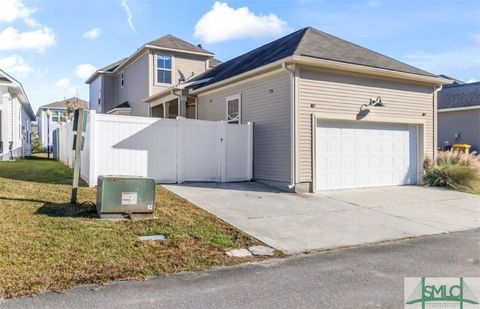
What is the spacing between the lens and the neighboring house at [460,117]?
23.4 metres

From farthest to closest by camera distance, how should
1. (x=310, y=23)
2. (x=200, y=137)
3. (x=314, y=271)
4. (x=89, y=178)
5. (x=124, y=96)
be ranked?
(x=124, y=96)
(x=310, y=23)
(x=200, y=137)
(x=89, y=178)
(x=314, y=271)

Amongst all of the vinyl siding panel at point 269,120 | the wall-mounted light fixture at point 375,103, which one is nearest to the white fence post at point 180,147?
the vinyl siding panel at point 269,120

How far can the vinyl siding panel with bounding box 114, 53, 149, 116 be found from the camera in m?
21.7

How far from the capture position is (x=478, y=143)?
912 inches

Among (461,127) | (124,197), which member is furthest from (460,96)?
(124,197)

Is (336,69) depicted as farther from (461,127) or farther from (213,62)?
(461,127)

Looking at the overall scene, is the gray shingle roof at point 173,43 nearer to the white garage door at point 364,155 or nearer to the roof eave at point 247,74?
the roof eave at point 247,74

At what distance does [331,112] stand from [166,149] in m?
4.91

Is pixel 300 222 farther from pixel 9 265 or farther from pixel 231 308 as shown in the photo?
pixel 9 265

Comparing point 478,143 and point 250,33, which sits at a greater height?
point 250,33

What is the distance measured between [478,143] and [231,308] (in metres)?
23.7

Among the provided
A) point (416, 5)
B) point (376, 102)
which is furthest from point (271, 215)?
point (416, 5)

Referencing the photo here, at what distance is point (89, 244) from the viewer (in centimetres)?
576

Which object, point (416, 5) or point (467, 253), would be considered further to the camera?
point (416, 5)
